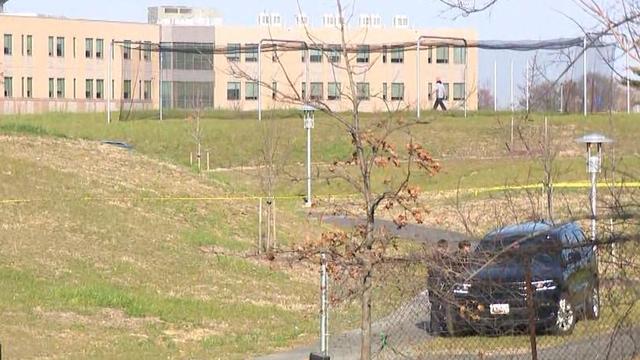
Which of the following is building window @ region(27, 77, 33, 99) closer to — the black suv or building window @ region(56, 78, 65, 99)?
building window @ region(56, 78, 65, 99)

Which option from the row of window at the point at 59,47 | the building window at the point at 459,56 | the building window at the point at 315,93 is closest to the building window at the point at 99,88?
the row of window at the point at 59,47

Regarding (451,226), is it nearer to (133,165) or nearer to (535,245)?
(133,165)

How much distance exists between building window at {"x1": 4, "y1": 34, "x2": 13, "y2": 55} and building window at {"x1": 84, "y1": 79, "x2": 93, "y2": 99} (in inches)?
189

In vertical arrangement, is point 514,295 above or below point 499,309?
above

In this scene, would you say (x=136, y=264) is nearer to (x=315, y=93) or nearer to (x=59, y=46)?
(x=315, y=93)

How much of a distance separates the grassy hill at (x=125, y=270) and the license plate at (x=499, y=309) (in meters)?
5.77

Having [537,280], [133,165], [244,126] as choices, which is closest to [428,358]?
[537,280]

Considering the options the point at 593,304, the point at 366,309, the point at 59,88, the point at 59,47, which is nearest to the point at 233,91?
the point at 59,88

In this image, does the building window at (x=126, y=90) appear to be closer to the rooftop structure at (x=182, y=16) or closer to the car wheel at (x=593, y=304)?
the rooftop structure at (x=182, y=16)

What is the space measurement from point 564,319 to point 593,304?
3241 mm

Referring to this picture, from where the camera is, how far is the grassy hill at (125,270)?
59.9ft

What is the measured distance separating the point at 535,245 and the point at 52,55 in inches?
2593

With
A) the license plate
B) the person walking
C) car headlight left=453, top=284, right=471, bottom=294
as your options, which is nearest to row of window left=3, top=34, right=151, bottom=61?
the person walking

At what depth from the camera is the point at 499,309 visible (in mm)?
11977
